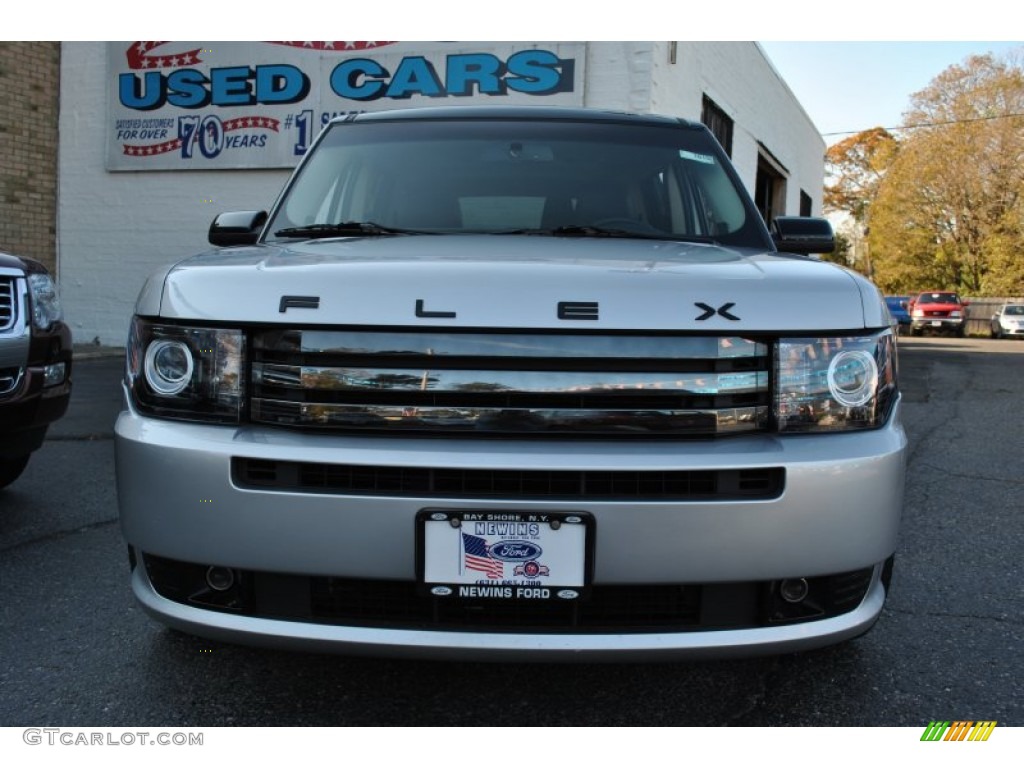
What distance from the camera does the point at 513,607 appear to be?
1768mm

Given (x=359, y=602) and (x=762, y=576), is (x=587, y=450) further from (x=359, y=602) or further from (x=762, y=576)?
(x=359, y=602)

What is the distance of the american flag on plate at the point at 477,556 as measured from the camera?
171 cm

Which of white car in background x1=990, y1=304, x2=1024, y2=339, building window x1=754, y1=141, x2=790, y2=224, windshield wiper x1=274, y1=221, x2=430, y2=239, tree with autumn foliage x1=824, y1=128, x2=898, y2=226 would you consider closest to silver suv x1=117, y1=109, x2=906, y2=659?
windshield wiper x1=274, y1=221, x2=430, y2=239

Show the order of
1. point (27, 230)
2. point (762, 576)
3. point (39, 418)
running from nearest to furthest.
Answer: point (762, 576), point (39, 418), point (27, 230)

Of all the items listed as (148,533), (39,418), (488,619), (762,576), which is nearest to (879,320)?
(762,576)

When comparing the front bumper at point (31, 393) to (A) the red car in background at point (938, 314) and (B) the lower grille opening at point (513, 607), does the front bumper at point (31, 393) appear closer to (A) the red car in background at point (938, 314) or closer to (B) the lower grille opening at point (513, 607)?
(B) the lower grille opening at point (513, 607)

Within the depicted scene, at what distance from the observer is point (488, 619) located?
5.82 feet

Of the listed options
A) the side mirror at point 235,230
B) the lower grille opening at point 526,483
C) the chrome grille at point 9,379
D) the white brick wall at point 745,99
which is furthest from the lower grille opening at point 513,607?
the white brick wall at point 745,99

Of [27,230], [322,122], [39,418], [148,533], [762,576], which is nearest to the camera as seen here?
[762,576]

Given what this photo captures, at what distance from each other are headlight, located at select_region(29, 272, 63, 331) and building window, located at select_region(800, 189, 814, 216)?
21115mm

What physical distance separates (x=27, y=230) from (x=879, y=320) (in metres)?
12.6

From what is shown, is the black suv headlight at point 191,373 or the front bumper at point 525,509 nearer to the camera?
the front bumper at point 525,509

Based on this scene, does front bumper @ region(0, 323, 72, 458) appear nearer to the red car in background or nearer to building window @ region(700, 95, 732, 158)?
building window @ region(700, 95, 732, 158)

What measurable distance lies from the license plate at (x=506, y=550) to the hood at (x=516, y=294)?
1.33ft
